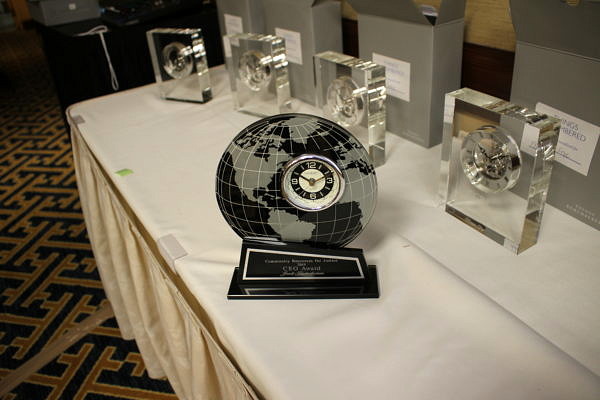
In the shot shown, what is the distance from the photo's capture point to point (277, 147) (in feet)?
1.91

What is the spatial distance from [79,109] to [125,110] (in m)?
0.15

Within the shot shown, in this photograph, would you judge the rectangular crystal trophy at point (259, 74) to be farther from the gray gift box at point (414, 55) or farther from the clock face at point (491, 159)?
the clock face at point (491, 159)

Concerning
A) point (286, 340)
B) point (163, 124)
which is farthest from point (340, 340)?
point (163, 124)

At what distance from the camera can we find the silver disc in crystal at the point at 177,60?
131cm

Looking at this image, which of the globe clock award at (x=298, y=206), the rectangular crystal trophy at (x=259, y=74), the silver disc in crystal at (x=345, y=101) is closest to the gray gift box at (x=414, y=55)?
the silver disc in crystal at (x=345, y=101)

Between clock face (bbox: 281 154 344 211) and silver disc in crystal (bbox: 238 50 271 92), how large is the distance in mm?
662

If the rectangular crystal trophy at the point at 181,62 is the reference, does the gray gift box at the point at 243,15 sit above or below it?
above

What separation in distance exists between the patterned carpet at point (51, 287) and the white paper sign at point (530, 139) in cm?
114

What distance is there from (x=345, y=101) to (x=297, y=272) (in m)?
0.45

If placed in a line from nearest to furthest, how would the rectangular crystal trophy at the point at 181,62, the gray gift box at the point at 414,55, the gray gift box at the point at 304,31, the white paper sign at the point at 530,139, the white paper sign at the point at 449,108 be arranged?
1. the white paper sign at the point at 530,139
2. the white paper sign at the point at 449,108
3. the gray gift box at the point at 414,55
4. the gray gift box at the point at 304,31
5. the rectangular crystal trophy at the point at 181,62

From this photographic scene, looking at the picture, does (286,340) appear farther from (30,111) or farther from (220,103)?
(30,111)

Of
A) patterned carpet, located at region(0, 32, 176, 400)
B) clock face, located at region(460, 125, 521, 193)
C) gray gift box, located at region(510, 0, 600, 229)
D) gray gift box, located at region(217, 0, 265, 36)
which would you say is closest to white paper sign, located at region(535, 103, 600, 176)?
gray gift box, located at region(510, 0, 600, 229)

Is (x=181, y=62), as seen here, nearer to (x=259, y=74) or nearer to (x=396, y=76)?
(x=259, y=74)

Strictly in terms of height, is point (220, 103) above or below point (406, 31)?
below
